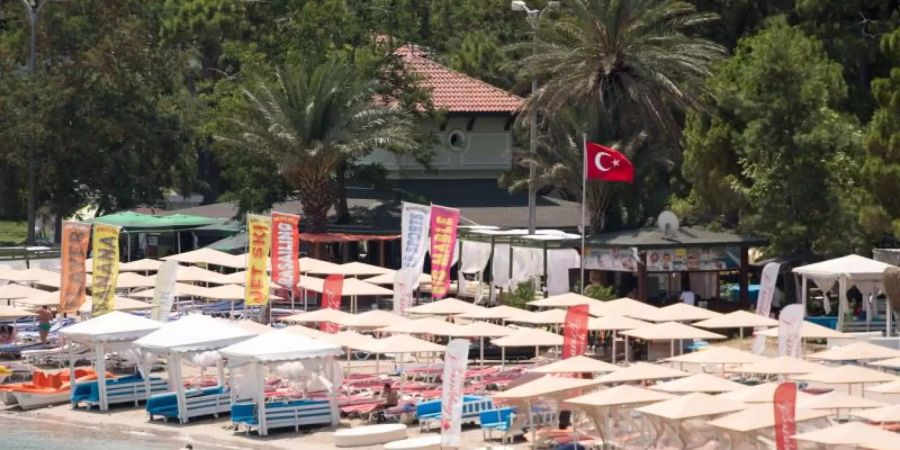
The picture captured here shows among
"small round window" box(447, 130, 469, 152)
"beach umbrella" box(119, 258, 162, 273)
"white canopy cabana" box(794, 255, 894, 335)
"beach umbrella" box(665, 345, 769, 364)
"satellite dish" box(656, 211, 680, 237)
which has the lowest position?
"beach umbrella" box(665, 345, 769, 364)

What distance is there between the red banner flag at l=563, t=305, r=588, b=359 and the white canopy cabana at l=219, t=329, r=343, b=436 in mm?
4778

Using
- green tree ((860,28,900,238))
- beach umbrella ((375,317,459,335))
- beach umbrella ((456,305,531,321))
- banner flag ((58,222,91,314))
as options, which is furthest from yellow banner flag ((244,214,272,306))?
green tree ((860,28,900,238))

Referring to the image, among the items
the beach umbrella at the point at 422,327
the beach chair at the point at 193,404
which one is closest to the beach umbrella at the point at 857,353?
the beach umbrella at the point at 422,327

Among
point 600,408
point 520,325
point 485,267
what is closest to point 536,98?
point 485,267

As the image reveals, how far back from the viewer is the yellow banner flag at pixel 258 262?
44906 mm

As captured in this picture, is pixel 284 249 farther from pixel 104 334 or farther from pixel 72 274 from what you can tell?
pixel 104 334

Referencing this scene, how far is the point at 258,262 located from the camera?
4541cm

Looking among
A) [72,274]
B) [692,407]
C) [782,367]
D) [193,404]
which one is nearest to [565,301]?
[782,367]

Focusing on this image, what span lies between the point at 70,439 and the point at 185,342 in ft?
10.6

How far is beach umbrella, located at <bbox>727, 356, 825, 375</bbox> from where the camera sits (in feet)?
109

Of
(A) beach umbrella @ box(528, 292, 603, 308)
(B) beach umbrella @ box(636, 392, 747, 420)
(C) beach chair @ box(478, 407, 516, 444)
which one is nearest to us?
(B) beach umbrella @ box(636, 392, 747, 420)

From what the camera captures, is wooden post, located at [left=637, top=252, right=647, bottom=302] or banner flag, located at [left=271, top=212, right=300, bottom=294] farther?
wooden post, located at [left=637, top=252, right=647, bottom=302]

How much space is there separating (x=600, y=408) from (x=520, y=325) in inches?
567

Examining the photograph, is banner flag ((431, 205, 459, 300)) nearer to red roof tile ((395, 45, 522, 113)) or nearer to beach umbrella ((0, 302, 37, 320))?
beach umbrella ((0, 302, 37, 320))
